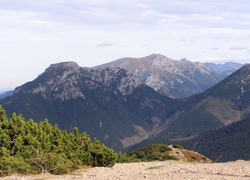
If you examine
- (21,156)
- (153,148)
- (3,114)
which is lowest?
(153,148)

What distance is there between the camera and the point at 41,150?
43.3 metres

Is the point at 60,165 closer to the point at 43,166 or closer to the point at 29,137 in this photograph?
the point at 43,166

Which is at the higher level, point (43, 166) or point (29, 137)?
point (29, 137)

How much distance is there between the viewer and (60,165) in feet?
129

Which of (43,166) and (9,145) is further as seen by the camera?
(9,145)

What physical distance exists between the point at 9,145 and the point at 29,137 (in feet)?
8.42

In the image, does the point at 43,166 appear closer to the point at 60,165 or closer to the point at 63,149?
the point at 60,165

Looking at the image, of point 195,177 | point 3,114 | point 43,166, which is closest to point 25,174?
point 43,166

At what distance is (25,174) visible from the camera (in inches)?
1503

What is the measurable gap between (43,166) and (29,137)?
543 centimetres

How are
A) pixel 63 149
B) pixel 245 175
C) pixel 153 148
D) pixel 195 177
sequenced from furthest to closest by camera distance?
1. pixel 153 148
2. pixel 63 149
3. pixel 245 175
4. pixel 195 177

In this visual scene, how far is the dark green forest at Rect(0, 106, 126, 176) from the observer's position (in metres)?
39.1

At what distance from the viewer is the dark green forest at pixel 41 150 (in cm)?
3906

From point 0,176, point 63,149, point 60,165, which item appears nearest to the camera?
point 0,176
